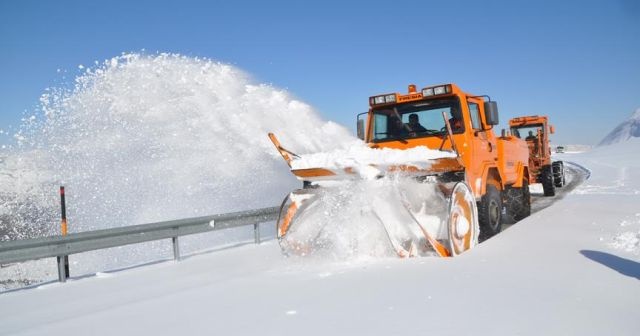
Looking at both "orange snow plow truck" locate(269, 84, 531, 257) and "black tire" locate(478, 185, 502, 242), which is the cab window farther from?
"black tire" locate(478, 185, 502, 242)

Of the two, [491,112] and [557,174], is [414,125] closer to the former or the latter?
[491,112]

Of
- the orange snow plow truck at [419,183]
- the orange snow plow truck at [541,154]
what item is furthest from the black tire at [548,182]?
the orange snow plow truck at [419,183]

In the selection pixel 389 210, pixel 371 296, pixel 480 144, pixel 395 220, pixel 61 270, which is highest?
pixel 480 144

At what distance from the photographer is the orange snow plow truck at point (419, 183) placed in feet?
17.5

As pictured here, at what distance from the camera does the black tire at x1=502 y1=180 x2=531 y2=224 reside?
8438 millimetres

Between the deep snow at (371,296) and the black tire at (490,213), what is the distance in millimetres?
678

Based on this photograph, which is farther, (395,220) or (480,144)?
(480,144)

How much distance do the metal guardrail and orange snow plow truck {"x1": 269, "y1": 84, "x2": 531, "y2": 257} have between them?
1374mm

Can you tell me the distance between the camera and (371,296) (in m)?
3.79

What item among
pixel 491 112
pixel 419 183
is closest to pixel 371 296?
pixel 419 183

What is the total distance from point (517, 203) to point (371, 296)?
20.4 ft

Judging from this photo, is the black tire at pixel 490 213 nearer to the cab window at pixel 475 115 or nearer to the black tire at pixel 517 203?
the cab window at pixel 475 115

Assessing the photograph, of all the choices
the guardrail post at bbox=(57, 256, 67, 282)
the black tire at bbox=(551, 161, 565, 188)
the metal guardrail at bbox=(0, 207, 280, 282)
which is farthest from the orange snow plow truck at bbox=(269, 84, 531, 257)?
the black tire at bbox=(551, 161, 565, 188)

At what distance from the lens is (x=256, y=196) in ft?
37.9
